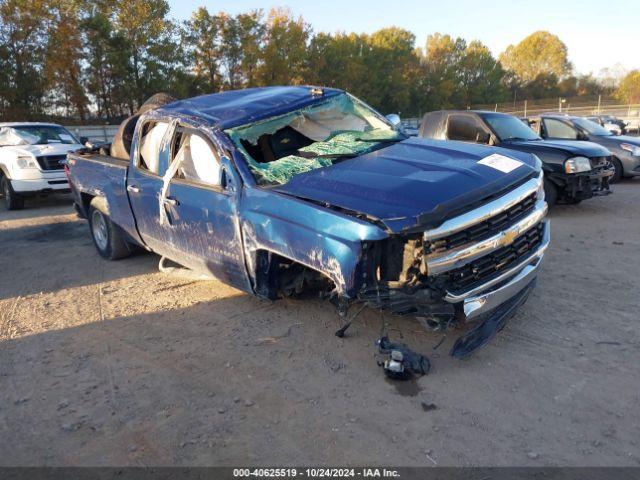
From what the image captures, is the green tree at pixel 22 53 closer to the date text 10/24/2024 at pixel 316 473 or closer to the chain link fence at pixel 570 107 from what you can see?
the chain link fence at pixel 570 107

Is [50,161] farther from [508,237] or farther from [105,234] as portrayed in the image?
[508,237]

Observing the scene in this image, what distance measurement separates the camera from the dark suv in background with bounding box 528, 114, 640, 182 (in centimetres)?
1024

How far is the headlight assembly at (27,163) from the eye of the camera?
10.5 m

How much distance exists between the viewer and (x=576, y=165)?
299 inches

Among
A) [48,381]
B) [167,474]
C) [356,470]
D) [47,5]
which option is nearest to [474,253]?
[356,470]

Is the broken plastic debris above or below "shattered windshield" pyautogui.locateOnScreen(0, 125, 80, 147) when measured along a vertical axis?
below

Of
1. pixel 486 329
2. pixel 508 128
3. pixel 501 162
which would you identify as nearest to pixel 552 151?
pixel 508 128

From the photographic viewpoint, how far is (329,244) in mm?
3213

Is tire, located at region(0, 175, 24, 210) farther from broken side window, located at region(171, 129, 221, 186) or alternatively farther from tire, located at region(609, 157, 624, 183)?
tire, located at region(609, 157, 624, 183)

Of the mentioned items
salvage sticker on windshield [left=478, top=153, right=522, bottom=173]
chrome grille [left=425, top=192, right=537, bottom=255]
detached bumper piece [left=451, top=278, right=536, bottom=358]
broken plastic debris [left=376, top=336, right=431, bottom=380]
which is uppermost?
salvage sticker on windshield [left=478, top=153, right=522, bottom=173]

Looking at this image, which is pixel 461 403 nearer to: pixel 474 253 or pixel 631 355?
pixel 474 253

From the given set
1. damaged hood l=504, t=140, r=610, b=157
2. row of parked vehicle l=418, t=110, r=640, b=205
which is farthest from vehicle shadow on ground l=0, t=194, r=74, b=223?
damaged hood l=504, t=140, r=610, b=157

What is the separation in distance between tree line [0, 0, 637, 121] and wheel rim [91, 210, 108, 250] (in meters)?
27.7

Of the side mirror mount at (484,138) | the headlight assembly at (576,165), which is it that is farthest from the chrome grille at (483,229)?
the side mirror mount at (484,138)
